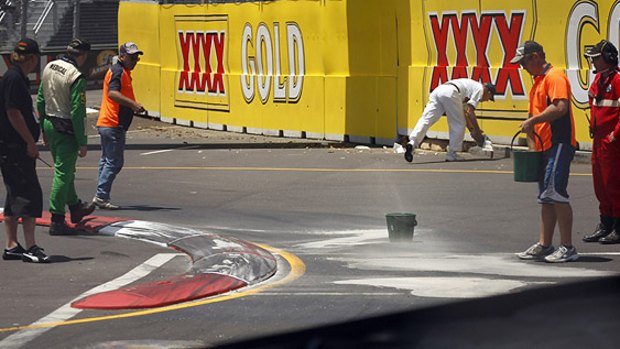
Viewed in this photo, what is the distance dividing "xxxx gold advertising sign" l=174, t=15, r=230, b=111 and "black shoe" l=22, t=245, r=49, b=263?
1537cm

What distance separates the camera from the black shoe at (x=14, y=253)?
10211 millimetres

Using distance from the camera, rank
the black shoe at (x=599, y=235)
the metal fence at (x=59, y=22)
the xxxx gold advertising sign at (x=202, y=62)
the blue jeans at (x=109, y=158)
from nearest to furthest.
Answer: the black shoe at (x=599, y=235)
the blue jeans at (x=109, y=158)
the xxxx gold advertising sign at (x=202, y=62)
the metal fence at (x=59, y=22)

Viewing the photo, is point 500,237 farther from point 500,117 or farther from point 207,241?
point 500,117

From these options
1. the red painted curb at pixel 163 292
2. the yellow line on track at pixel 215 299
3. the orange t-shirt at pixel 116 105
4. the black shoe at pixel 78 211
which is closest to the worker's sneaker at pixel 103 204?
the orange t-shirt at pixel 116 105

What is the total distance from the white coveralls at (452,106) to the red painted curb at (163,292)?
9.65m

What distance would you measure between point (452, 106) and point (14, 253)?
9.43 metres

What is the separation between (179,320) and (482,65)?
12.6 m

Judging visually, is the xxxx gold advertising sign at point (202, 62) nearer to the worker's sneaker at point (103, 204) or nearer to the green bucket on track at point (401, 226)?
the worker's sneaker at point (103, 204)

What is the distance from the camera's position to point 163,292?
8367 mm

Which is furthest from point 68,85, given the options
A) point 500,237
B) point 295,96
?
point 295,96

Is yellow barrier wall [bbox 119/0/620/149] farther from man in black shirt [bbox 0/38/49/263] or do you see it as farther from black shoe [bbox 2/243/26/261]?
black shoe [bbox 2/243/26/261]

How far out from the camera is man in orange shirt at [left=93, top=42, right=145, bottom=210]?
44.8 ft

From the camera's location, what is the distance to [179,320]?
297 inches

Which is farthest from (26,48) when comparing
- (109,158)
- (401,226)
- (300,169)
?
(300,169)
